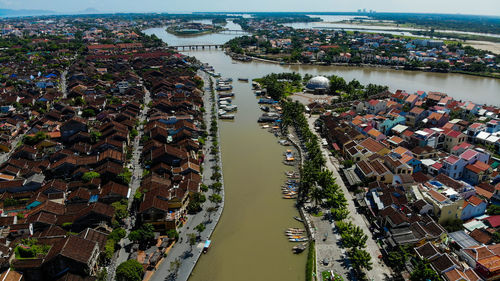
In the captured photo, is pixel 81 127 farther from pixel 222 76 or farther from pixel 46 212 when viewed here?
pixel 222 76

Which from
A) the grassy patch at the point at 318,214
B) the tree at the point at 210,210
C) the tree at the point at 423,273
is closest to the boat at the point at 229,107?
the tree at the point at 210,210

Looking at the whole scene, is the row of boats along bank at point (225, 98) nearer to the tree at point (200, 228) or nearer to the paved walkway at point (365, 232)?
the paved walkway at point (365, 232)

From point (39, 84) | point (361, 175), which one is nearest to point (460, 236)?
point (361, 175)

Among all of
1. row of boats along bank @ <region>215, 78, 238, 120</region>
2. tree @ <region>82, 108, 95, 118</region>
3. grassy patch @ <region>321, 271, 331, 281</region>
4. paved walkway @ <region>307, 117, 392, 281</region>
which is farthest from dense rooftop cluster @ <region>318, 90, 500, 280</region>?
tree @ <region>82, 108, 95, 118</region>

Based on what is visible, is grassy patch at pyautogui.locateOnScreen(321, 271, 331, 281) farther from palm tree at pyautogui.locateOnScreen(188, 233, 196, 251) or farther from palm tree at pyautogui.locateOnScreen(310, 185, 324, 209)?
palm tree at pyautogui.locateOnScreen(188, 233, 196, 251)

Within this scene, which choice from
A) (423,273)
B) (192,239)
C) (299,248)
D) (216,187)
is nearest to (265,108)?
(216,187)

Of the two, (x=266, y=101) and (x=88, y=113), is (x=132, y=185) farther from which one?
(x=266, y=101)
